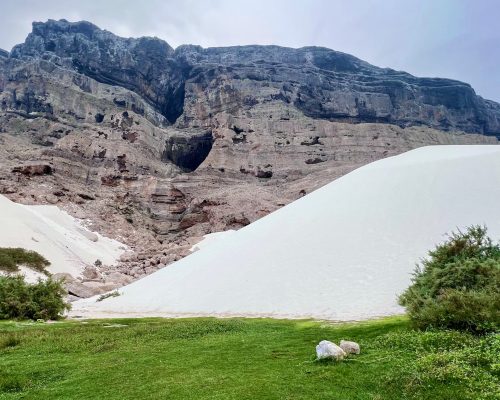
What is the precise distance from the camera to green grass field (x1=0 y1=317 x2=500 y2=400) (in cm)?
750

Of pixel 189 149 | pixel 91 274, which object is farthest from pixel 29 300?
pixel 189 149

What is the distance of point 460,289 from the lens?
11242 mm

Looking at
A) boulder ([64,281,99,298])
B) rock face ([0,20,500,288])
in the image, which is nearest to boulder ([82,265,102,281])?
rock face ([0,20,500,288])

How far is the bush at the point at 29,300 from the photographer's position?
23.1 m

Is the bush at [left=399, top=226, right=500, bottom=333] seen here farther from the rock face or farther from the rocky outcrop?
the rocky outcrop

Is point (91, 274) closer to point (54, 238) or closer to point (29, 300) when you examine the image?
point (54, 238)

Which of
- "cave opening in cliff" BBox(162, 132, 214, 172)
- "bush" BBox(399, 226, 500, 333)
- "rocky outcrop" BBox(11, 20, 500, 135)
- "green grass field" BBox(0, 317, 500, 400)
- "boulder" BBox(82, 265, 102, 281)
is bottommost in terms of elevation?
"green grass field" BBox(0, 317, 500, 400)

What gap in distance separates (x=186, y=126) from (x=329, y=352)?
355ft

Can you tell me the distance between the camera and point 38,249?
45.8 meters

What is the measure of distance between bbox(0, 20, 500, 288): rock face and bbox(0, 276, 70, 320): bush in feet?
62.5

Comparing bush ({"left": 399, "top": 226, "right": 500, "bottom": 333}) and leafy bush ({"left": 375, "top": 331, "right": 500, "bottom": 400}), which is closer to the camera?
leafy bush ({"left": 375, "top": 331, "right": 500, "bottom": 400})

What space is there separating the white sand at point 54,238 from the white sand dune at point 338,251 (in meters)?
16.5

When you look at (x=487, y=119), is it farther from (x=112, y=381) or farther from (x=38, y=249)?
(x=112, y=381)

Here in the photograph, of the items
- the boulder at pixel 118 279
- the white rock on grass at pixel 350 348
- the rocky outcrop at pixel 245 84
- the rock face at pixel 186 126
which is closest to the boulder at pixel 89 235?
the rock face at pixel 186 126
